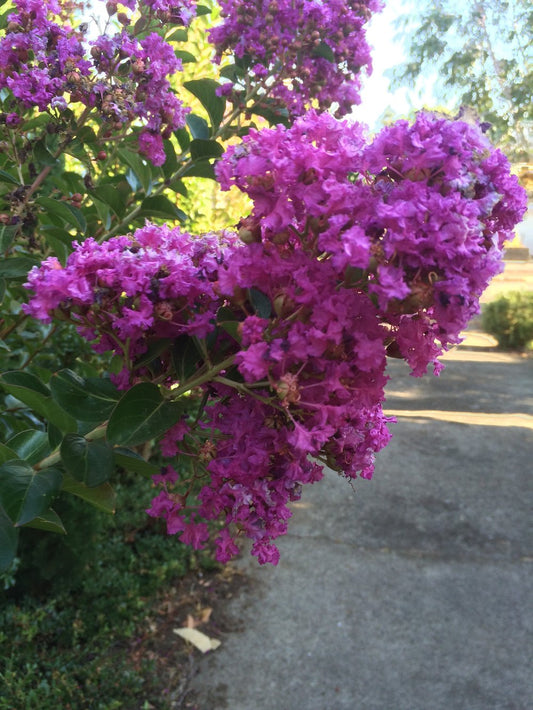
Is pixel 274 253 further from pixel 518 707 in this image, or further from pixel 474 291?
pixel 518 707

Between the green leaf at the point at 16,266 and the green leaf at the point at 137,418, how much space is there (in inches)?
19.2

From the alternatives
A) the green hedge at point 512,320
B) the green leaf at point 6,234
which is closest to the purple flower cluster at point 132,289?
the green leaf at point 6,234

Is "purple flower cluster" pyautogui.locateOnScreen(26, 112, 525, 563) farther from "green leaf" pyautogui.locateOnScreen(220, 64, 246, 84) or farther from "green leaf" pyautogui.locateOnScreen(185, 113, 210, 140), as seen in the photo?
"green leaf" pyautogui.locateOnScreen(220, 64, 246, 84)

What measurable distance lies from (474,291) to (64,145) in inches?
32.9

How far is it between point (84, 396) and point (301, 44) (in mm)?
980

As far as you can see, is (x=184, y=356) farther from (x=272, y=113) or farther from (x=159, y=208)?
(x=272, y=113)

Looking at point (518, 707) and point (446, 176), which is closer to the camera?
point (446, 176)

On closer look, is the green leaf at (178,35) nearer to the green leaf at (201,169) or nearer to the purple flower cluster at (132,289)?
the green leaf at (201,169)

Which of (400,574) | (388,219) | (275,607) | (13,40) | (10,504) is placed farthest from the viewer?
(400,574)

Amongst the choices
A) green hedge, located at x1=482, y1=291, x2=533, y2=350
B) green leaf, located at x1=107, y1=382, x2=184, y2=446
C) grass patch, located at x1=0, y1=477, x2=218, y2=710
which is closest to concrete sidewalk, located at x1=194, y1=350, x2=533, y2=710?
grass patch, located at x1=0, y1=477, x2=218, y2=710

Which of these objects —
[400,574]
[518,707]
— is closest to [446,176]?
[518,707]

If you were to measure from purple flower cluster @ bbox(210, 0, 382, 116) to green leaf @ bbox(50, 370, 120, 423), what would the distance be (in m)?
0.86

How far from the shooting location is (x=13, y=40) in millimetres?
1179

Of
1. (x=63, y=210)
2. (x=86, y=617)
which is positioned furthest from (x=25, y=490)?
(x=86, y=617)
